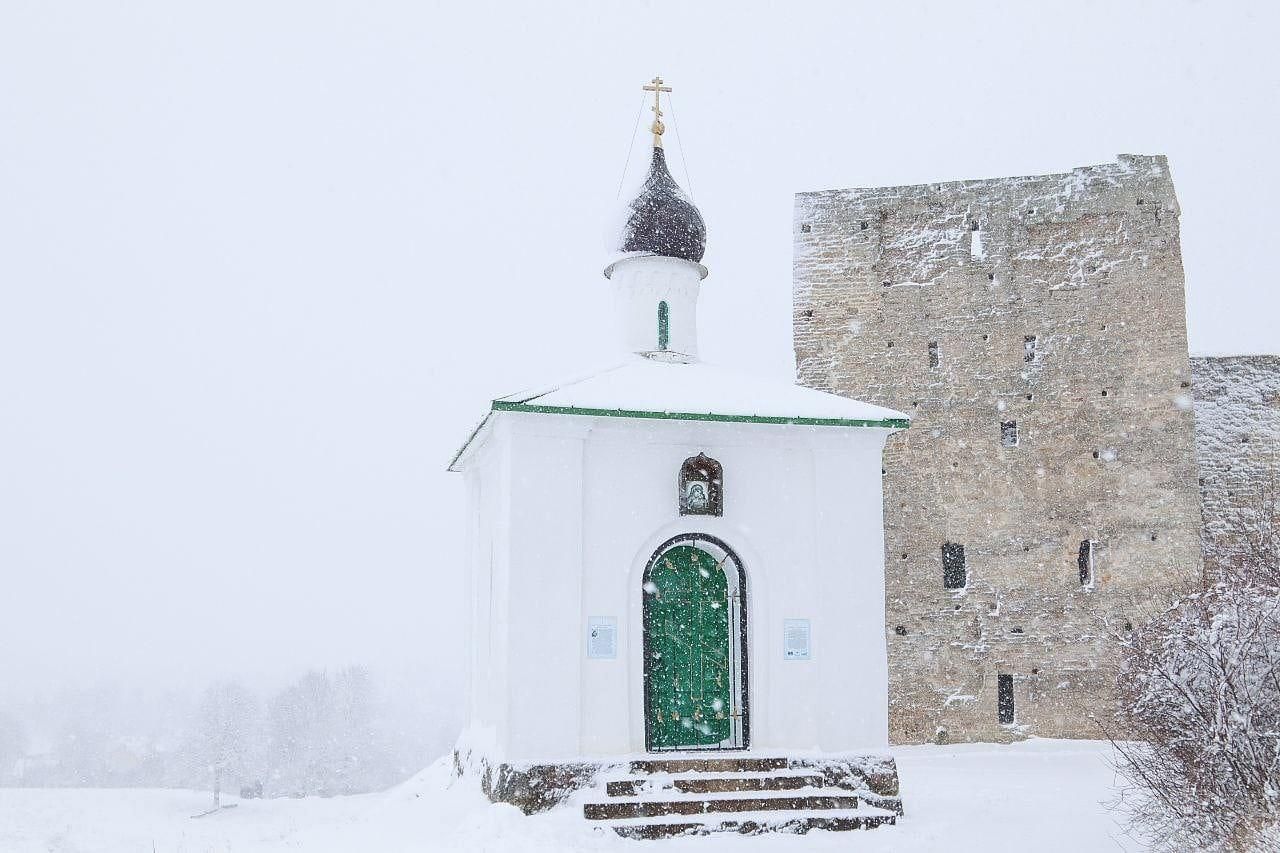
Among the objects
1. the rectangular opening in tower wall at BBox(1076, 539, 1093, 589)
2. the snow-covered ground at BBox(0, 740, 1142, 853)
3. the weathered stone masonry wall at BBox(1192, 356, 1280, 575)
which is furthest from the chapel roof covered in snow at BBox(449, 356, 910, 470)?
the weathered stone masonry wall at BBox(1192, 356, 1280, 575)

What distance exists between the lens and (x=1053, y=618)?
57.9ft

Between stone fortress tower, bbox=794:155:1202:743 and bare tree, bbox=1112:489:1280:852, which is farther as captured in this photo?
stone fortress tower, bbox=794:155:1202:743

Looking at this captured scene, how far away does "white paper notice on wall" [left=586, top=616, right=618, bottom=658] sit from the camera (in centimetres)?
975

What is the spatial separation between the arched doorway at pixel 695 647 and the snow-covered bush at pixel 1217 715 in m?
3.80

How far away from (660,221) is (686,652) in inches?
186

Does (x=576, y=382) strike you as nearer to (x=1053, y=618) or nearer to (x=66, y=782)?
(x=1053, y=618)

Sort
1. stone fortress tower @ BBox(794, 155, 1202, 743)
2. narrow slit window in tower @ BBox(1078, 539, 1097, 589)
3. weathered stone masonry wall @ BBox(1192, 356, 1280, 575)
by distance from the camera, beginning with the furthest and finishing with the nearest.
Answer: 1. weathered stone masonry wall @ BBox(1192, 356, 1280, 575)
2. narrow slit window in tower @ BBox(1078, 539, 1097, 589)
3. stone fortress tower @ BBox(794, 155, 1202, 743)

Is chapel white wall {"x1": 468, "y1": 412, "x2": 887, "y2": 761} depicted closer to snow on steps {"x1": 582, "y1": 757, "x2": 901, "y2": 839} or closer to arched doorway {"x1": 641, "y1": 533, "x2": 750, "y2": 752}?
arched doorway {"x1": 641, "y1": 533, "x2": 750, "y2": 752}

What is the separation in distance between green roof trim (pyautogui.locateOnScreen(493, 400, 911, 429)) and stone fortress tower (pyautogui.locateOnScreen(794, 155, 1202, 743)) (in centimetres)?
819

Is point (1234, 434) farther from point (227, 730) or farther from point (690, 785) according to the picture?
point (227, 730)

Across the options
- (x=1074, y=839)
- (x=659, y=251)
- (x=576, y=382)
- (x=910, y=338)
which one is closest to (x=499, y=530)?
(x=576, y=382)

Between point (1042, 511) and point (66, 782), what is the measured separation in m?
43.2

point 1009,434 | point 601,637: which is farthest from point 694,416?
point 1009,434

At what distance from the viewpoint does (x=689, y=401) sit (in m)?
10.3
